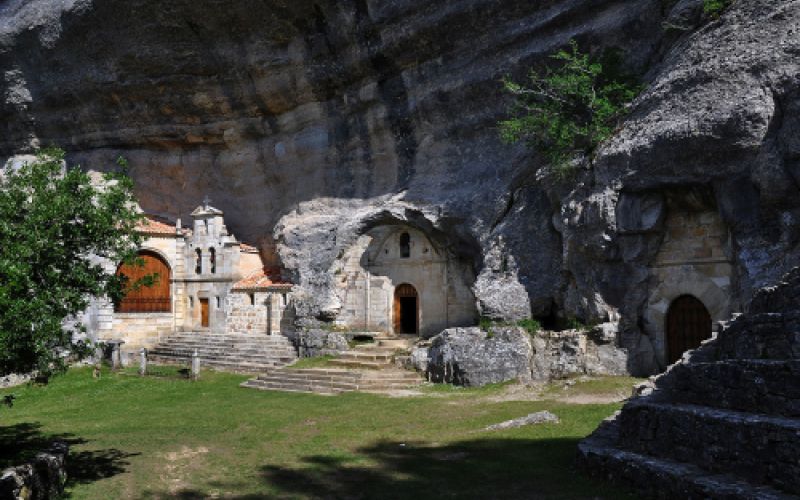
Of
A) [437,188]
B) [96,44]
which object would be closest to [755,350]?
[437,188]

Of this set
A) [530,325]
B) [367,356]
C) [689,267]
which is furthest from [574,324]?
[367,356]

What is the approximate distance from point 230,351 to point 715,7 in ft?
72.3

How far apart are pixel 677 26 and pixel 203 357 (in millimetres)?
22124

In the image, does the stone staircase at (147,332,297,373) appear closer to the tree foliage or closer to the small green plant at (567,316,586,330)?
the small green plant at (567,316,586,330)

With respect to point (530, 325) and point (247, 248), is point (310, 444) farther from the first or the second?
point (247, 248)

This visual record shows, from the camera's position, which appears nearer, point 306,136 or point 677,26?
point 677,26

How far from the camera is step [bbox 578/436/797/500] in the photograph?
7039 mm

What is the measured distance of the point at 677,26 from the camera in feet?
63.6

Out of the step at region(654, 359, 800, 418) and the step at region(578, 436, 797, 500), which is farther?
the step at region(654, 359, 800, 418)

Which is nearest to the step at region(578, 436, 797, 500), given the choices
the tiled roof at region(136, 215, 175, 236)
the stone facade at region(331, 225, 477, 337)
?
the stone facade at region(331, 225, 477, 337)

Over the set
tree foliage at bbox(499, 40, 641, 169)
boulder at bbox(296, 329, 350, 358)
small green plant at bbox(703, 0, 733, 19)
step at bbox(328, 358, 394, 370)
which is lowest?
step at bbox(328, 358, 394, 370)

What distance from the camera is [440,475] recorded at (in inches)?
414

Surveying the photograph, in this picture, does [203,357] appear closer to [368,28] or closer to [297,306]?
[297,306]

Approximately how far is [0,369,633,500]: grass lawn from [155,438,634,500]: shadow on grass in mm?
20
